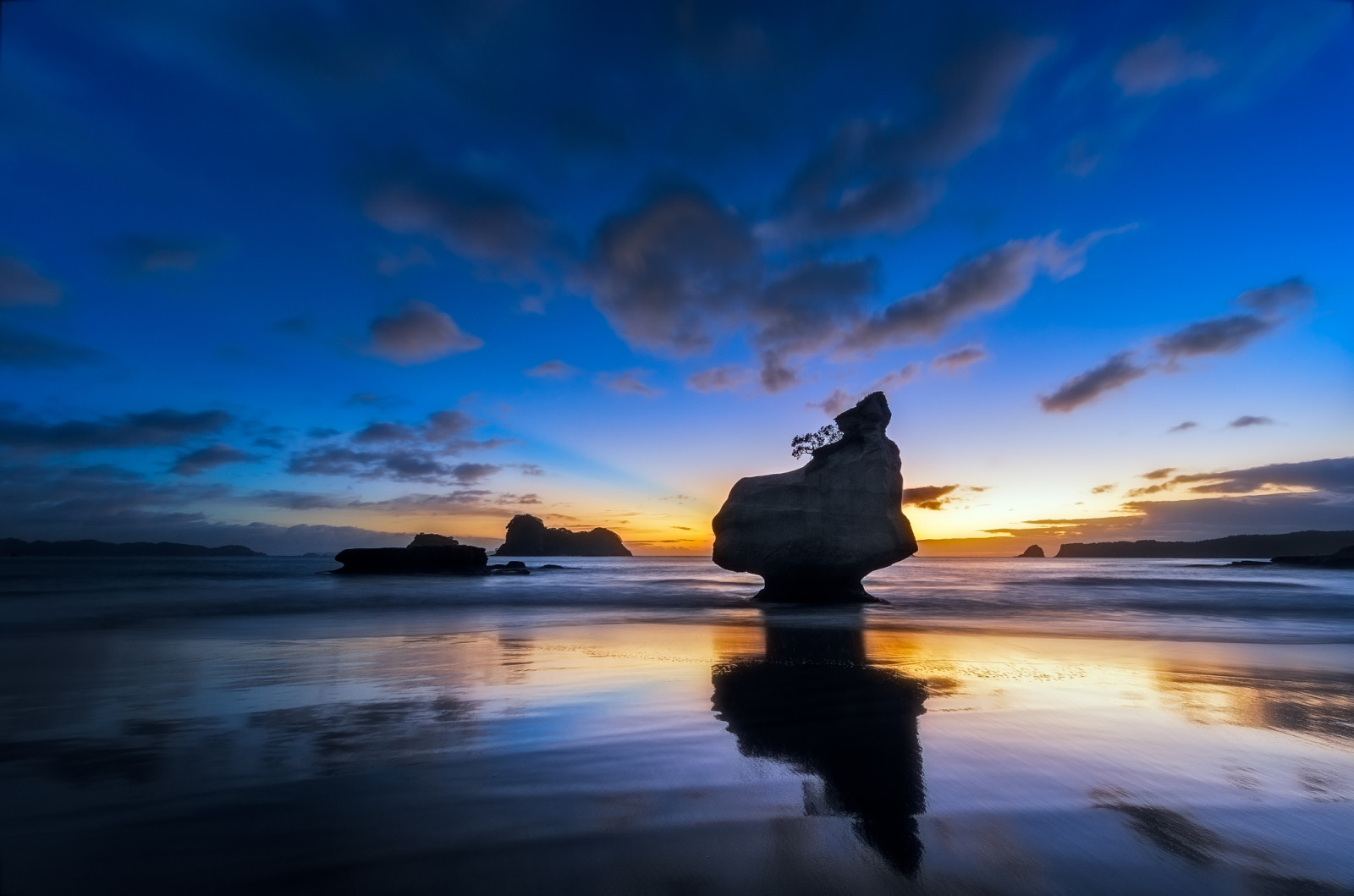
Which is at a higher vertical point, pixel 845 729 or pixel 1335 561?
pixel 845 729

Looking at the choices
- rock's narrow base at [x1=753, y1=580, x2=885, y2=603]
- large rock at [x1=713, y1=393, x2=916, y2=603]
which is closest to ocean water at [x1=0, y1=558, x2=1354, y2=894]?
large rock at [x1=713, y1=393, x2=916, y2=603]

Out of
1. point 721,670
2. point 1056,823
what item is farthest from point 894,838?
point 721,670

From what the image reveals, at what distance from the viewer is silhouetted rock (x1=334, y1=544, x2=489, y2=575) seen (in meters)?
51.1

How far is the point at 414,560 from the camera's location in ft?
169

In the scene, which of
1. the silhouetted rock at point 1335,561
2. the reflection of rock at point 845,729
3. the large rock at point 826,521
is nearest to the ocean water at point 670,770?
the reflection of rock at point 845,729

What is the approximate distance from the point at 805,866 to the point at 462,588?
115 ft

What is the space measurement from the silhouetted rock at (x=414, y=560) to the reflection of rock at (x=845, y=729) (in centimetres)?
4663

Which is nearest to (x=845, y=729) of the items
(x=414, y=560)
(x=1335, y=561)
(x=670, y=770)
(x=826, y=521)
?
(x=670, y=770)

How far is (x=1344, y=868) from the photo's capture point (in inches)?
135

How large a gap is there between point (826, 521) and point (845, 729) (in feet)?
61.5

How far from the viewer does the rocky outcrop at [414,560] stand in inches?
2013

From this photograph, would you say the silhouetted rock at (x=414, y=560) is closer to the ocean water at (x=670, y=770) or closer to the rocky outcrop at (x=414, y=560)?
the rocky outcrop at (x=414, y=560)

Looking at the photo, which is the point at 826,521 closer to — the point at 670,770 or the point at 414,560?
the point at 670,770

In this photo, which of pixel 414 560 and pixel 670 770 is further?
pixel 414 560
